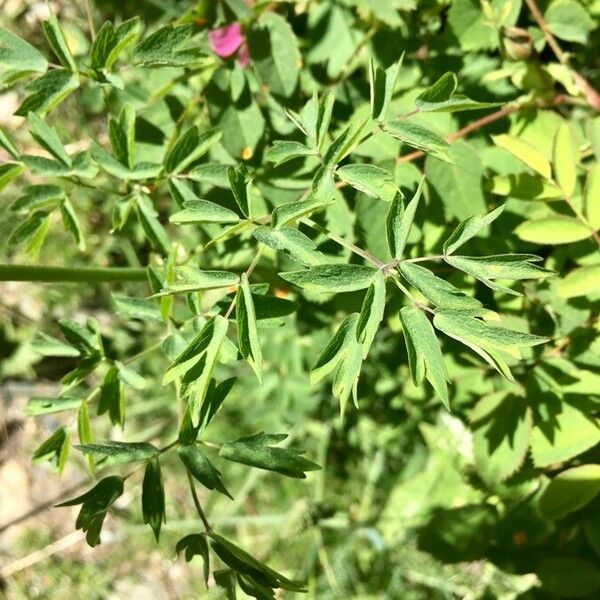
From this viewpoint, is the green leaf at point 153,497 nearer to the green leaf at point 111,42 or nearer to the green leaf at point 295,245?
the green leaf at point 295,245

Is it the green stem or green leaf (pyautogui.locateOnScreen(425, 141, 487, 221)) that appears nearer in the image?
the green stem

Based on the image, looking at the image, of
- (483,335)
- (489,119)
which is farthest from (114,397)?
(489,119)

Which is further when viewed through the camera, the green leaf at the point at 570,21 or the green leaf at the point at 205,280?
the green leaf at the point at 570,21

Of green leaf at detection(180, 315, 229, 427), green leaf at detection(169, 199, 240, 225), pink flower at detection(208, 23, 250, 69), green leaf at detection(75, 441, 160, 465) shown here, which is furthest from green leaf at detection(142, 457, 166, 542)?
pink flower at detection(208, 23, 250, 69)

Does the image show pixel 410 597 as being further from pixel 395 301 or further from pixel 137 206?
pixel 137 206

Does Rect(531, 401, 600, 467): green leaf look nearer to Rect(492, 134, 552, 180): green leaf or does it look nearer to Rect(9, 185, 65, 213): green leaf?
Rect(492, 134, 552, 180): green leaf

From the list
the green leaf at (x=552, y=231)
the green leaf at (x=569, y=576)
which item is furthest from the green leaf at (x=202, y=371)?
the green leaf at (x=569, y=576)
